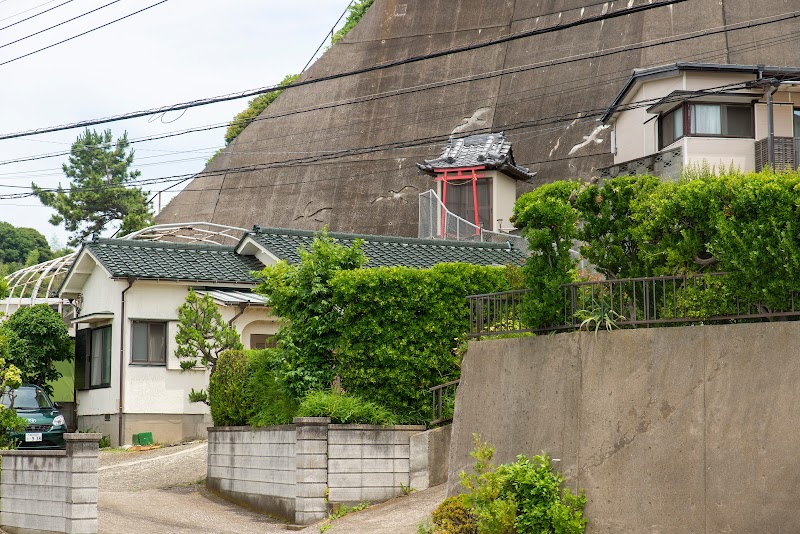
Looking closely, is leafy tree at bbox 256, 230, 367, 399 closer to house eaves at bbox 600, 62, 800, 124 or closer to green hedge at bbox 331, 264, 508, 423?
green hedge at bbox 331, 264, 508, 423

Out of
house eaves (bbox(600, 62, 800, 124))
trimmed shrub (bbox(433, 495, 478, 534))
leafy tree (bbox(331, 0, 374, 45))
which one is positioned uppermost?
leafy tree (bbox(331, 0, 374, 45))

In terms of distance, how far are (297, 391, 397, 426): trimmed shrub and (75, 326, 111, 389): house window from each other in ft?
37.5

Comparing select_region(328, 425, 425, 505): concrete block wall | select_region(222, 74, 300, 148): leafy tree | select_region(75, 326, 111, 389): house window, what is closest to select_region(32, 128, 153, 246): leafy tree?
select_region(222, 74, 300, 148): leafy tree

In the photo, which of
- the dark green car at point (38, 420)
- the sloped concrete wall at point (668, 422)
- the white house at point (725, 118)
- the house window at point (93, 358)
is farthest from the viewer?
the white house at point (725, 118)

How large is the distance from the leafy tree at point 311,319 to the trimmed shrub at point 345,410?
0.67m

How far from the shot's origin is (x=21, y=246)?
7369 cm

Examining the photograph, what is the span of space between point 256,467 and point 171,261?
32.9 ft

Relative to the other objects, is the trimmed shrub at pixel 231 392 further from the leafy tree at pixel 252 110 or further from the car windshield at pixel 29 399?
the leafy tree at pixel 252 110

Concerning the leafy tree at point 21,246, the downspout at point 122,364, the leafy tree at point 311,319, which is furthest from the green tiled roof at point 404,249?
the leafy tree at point 21,246

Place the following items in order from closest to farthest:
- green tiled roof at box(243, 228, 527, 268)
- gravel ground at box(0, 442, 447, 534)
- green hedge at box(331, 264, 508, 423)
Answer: gravel ground at box(0, 442, 447, 534) → green hedge at box(331, 264, 508, 423) → green tiled roof at box(243, 228, 527, 268)

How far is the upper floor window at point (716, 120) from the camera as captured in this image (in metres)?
27.5

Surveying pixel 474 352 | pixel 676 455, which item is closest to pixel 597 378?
pixel 676 455

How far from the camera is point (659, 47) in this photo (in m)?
49.5

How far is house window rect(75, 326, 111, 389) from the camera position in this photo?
2580 cm
